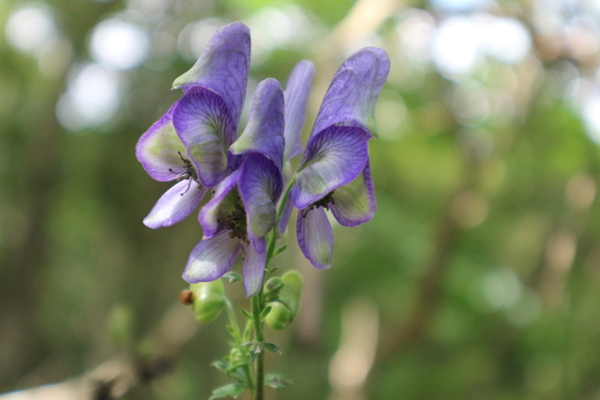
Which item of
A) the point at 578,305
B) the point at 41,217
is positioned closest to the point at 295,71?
the point at 578,305

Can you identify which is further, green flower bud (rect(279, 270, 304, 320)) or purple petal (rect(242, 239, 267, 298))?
green flower bud (rect(279, 270, 304, 320))

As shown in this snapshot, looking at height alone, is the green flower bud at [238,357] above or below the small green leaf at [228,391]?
above

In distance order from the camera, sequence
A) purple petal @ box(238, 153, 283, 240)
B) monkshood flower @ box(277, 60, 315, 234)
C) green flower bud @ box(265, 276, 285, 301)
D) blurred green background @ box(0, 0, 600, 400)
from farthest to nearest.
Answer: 1. blurred green background @ box(0, 0, 600, 400)
2. monkshood flower @ box(277, 60, 315, 234)
3. green flower bud @ box(265, 276, 285, 301)
4. purple petal @ box(238, 153, 283, 240)

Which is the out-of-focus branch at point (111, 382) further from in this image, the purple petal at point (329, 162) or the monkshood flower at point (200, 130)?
the purple petal at point (329, 162)

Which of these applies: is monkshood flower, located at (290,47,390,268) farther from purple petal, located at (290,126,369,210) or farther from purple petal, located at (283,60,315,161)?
purple petal, located at (283,60,315,161)

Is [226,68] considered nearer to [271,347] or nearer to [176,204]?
[176,204]

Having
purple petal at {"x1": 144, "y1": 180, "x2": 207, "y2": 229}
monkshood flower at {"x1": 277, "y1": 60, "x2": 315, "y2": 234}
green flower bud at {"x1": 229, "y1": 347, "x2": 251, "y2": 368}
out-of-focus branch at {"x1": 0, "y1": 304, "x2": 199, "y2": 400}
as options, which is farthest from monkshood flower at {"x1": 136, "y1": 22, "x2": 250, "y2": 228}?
out-of-focus branch at {"x1": 0, "y1": 304, "x2": 199, "y2": 400}

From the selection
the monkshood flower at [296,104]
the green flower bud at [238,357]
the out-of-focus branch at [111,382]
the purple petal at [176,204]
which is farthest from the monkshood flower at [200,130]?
the out-of-focus branch at [111,382]

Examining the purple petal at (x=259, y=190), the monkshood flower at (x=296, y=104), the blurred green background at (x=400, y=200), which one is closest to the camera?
the purple petal at (x=259, y=190)
